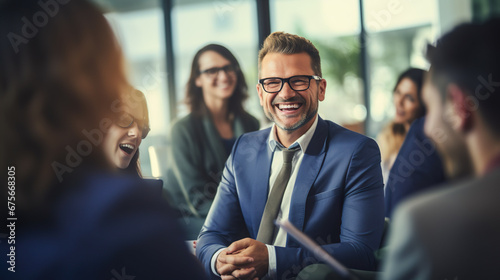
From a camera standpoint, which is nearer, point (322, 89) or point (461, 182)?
point (461, 182)

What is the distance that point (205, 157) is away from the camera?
179 cm

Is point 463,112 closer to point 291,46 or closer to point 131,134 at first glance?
point 291,46

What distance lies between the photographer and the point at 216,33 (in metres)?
2.29

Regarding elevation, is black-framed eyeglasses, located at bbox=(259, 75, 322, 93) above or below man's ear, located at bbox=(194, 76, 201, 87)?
below

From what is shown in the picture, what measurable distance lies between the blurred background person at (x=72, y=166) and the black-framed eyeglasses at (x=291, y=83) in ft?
1.84

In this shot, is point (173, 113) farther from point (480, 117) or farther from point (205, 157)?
point (480, 117)

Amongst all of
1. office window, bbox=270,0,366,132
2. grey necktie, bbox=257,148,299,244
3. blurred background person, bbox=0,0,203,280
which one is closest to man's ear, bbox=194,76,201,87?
office window, bbox=270,0,366,132

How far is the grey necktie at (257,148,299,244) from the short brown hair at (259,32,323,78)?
0.27 meters

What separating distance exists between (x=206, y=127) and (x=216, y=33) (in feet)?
2.19

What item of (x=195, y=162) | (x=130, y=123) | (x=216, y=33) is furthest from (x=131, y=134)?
(x=216, y=33)

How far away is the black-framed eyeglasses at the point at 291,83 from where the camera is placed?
125 cm

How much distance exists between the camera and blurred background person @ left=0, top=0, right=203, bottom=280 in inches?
27.7

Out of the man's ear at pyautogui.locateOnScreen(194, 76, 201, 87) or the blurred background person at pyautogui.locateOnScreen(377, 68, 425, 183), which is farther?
the man's ear at pyautogui.locateOnScreen(194, 76, 201, 87)

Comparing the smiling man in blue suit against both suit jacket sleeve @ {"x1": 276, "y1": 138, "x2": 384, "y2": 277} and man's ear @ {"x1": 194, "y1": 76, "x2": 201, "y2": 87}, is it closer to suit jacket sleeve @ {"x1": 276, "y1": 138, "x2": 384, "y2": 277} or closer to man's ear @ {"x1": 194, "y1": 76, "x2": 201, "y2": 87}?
suit jacket sleeve @ {"x1": 276, "y1": 138, "x2": 384, "y2": 277}
